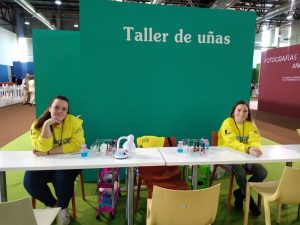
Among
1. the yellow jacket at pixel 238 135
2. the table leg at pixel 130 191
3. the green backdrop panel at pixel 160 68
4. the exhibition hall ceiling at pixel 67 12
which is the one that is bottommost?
the table leg at pixel 130 191

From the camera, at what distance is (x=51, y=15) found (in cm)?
1481

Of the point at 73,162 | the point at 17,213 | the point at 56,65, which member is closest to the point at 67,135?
the point at 73,162

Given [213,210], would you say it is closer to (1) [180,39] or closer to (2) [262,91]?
(1) [180,39]

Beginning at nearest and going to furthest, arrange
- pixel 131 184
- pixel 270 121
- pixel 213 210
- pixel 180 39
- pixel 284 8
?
pixel 213 210 < pixel 131 184 < pixel 180 39 < pixel 270 121 < pixel 284 8

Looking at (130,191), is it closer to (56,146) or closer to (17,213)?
(56,146)

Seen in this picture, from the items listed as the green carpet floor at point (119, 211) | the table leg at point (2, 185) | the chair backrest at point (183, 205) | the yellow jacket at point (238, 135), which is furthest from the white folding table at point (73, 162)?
the yellow jacket at point (238, 135)

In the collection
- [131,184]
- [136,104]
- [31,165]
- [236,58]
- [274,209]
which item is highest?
[236,58]

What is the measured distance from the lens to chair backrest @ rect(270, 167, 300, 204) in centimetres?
196

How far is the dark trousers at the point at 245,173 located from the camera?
2.67 meters

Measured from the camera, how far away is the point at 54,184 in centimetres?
242

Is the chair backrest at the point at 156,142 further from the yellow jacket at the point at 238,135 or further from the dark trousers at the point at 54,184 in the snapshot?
the dark trousers at the point at 54,184

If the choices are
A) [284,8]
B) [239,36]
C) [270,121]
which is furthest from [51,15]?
[239,36]

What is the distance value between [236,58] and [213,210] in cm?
247

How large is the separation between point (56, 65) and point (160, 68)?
1.62m
